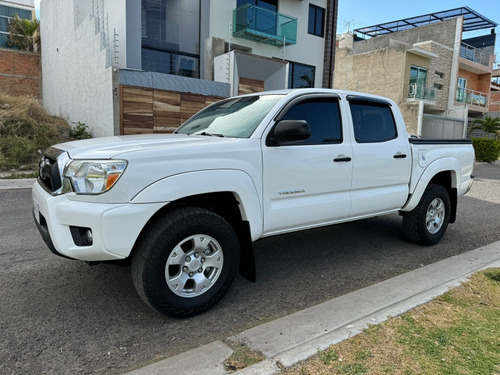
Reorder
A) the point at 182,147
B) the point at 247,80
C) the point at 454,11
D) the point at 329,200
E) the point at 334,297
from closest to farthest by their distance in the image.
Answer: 1. the point at 182,147
2. the point at 334,297
3. the point at 329,200
4. the point at 247,80
5. the point at 454,11

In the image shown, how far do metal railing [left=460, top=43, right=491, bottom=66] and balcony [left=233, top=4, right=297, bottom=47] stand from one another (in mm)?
21606

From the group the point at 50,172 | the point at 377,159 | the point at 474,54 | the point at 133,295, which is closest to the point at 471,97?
the point at 474,54

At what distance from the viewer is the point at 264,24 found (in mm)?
17391

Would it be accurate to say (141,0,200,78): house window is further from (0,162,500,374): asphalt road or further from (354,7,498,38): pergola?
(354,7,498,38): pergola

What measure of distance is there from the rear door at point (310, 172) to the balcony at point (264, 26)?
14080 millimetres

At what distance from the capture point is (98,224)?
2654 millimetres

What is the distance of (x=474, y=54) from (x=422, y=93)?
981 cm

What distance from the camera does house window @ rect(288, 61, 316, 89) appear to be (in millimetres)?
19484

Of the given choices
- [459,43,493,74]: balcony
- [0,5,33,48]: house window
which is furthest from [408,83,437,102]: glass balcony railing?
[0,5,33,48]: house window

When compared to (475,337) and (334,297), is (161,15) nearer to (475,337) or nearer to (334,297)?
(334,297)

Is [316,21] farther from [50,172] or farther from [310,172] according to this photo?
[50,172]

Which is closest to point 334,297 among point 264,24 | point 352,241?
point 352,241

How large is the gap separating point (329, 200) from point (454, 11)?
1379 inches

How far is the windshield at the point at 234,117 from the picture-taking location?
3.60 meters
